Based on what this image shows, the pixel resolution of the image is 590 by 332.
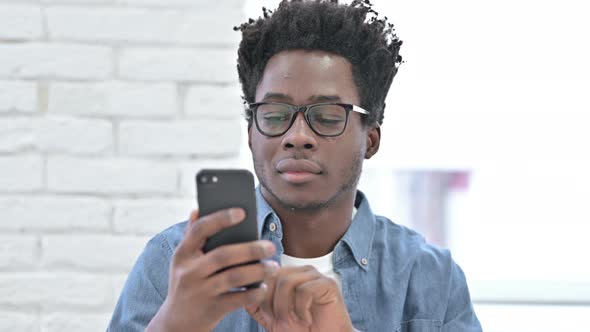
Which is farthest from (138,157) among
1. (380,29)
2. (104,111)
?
(380,29)

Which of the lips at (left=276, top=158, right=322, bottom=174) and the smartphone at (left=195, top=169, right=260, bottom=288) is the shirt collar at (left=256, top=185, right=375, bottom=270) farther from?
the smartphone at (left=195, top=169, right=260, bottom=288)

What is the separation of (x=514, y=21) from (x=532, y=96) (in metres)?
0.18

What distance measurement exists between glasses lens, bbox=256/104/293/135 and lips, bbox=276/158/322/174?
→ 0.05m

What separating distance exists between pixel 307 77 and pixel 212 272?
1.56ft

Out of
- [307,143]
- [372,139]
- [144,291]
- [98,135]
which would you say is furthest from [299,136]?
[98,135]

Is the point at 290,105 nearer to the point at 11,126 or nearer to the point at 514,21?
the point at 11,126

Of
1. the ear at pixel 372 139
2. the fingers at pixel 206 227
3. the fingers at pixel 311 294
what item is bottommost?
the fingers at pixel 311 294

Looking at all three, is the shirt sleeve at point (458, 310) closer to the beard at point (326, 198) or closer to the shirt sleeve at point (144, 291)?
the beard at point (326, 198)

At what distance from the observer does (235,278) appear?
891 millimetres

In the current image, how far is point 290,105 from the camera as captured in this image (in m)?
1.26

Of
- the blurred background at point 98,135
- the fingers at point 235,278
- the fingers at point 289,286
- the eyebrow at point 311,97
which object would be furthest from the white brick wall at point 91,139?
the fingers at point 235,278

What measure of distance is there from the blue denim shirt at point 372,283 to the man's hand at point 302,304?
0.70 feet

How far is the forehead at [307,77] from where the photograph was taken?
1.27 m

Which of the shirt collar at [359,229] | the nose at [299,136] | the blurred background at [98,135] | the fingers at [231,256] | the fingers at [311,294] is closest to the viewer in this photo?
the fingers at [231,256]
